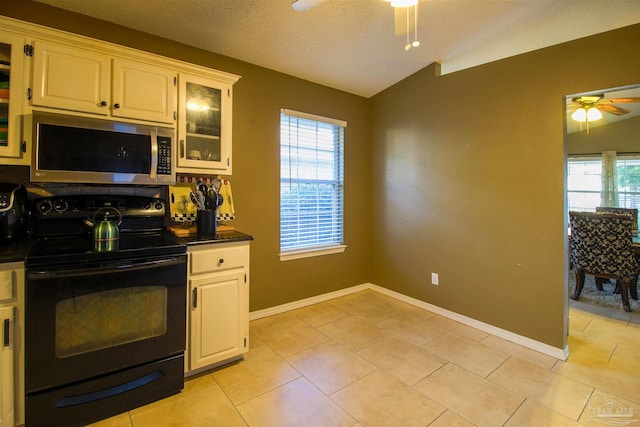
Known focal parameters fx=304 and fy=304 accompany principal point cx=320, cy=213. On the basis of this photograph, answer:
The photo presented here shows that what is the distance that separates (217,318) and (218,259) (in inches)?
16.0

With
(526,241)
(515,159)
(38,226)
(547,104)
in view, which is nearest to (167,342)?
(38,226)

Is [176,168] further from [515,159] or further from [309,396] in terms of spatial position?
[515,159]

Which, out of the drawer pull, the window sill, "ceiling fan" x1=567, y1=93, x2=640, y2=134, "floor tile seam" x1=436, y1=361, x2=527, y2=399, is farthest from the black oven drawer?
"ceiling fan" x1=567, y1=93, x2=640, y2=134

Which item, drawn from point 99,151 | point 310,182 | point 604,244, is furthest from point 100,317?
point 604,244

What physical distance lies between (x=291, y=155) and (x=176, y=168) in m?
1.26

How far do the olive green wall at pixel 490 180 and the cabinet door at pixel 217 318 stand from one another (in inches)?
81.7

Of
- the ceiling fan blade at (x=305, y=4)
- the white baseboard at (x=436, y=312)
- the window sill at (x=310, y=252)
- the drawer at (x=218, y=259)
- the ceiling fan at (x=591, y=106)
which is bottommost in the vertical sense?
the white baseboard at (x=436, y=312)

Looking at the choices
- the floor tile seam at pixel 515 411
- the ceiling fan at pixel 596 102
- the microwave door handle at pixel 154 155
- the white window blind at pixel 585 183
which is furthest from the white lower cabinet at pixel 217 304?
the white window blind at pixel 585 183

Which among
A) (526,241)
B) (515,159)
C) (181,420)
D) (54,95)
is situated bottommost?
(181,420)

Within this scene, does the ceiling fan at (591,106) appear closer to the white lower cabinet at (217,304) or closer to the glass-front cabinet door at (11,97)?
the white lower cabinet at (217,304)

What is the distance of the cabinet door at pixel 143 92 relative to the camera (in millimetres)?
2004

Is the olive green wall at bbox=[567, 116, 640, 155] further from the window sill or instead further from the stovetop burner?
the stovetop burner

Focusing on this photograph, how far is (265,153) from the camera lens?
3.01 metres

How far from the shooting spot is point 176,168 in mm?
2271
